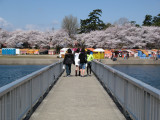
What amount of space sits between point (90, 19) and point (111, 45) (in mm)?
22596

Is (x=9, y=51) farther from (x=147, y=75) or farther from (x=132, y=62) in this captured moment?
(x=147, y=75)

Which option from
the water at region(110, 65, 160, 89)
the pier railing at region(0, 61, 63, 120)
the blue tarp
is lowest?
the water at region(110, 65, 160, 89)

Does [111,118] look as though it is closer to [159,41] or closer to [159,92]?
[159,92]

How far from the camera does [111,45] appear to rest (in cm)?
8850

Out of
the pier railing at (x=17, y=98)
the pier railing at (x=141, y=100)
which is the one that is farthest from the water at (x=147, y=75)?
the pier railing at (x=17, y=98)

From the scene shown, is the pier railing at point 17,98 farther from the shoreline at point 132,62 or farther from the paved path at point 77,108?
the shoreline at point 132,62

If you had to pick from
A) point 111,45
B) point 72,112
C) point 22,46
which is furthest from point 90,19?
point 72,112

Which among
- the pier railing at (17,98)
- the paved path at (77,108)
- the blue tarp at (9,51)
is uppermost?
the blue tarp at (9,51)

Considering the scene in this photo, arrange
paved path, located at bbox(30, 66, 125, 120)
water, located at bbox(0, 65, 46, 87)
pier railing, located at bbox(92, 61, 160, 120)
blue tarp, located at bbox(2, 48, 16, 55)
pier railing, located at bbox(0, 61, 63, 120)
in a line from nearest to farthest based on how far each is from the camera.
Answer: pier railing, located at bbox(92, 61, 160, 120) → pier railing, located at bbox(0, 61, 63, 120) → paved path, located at bbox(30, 66, 125, 120) → water, located at bbox(0, 65, 46, 87) → blue tarp, located at bbox(2, 48, 16, 55)

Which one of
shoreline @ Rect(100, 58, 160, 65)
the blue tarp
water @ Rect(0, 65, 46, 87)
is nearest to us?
water @ Rect(0, 65, 46, 87)

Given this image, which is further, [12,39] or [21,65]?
[12,39]

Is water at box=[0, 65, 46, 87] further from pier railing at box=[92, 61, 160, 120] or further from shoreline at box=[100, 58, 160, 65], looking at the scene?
pier railing at box=[92, 61, 160, 120]

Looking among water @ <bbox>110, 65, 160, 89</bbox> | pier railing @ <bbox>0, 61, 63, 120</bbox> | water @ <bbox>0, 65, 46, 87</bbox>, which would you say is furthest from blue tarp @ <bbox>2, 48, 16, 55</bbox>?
pier railing @ <bbox>0, 61, 63, 120</bbox>

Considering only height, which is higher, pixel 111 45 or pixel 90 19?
pixel 90 19
